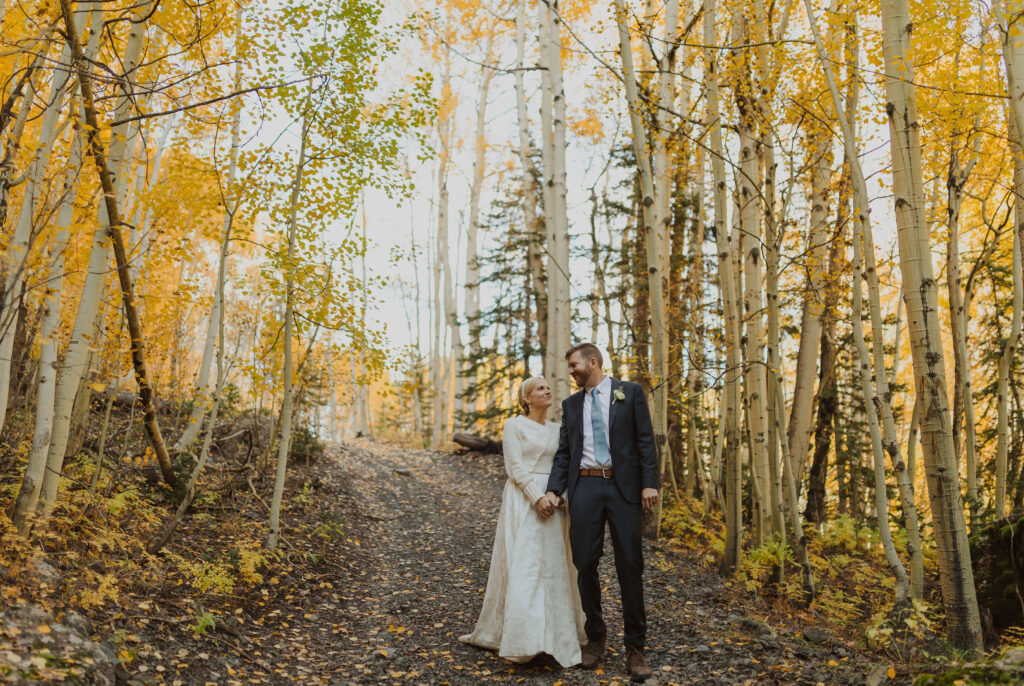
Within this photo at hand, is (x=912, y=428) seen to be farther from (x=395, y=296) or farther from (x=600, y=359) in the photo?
(x=395, y=296)

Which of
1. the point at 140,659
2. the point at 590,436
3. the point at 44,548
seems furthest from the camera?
the point at 44,548

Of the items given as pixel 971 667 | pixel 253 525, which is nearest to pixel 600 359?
pixel 971 667

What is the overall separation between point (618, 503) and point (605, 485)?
0.13 meters

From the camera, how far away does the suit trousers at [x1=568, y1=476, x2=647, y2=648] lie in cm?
386

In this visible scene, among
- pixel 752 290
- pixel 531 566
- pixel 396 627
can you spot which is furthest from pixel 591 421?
pixel 752 290

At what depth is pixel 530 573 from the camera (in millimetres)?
3982

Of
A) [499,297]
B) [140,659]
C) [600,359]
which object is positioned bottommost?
[140,659]

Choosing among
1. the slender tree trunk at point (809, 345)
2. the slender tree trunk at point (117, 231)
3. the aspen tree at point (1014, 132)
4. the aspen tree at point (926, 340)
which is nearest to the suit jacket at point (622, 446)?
the aspen tree at point (926, 340)

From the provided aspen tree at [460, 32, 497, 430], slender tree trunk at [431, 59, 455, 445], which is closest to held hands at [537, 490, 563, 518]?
aspen tree at [460, 32, 497, 430]

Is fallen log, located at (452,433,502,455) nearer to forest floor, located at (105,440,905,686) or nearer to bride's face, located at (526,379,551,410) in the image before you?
forest floor, located at (105,440,905,686)

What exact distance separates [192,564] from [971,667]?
513 cm

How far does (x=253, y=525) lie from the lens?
6.73m

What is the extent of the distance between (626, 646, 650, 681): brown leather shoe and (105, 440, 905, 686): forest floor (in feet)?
0.22

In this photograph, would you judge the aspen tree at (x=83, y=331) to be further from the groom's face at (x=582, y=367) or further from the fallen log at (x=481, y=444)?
the fallen log at (x=481, y=444)
